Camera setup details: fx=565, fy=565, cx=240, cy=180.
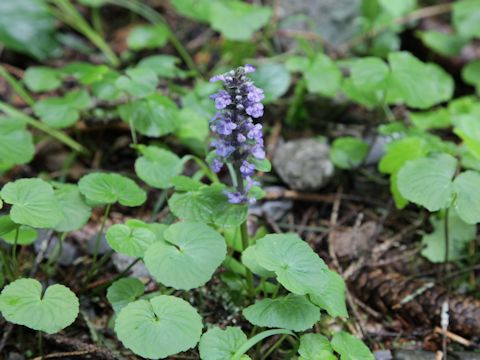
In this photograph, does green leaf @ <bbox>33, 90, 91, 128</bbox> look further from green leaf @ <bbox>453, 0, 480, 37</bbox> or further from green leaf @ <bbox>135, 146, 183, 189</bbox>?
green leaf @ <bbox>453, 0, 480, 37</bbox>

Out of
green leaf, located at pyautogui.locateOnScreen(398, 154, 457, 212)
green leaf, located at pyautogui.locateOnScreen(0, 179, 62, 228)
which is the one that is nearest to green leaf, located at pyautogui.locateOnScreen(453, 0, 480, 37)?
green leaf, located at pyautogui.locateOnScreen(398, 154, 457, 212)

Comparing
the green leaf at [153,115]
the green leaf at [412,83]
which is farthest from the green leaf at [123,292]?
the green leaf at [412,83]

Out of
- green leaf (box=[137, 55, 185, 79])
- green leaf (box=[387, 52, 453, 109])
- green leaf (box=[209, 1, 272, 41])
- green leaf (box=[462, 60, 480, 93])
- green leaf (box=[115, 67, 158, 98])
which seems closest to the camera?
green leaf (box=[115, 67, 158, 98])

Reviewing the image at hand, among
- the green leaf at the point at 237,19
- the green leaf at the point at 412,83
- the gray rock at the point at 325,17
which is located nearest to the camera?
the green leaf at the point at 412,83

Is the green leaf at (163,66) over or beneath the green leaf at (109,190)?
over

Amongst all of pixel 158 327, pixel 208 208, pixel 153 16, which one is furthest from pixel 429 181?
pixel 153 16

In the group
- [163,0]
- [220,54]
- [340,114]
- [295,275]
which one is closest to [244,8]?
[220,54]

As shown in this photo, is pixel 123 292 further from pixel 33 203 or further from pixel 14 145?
pixel 14 145

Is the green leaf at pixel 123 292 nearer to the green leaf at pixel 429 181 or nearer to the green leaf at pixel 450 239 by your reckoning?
the green leaf at pixel 429 181
